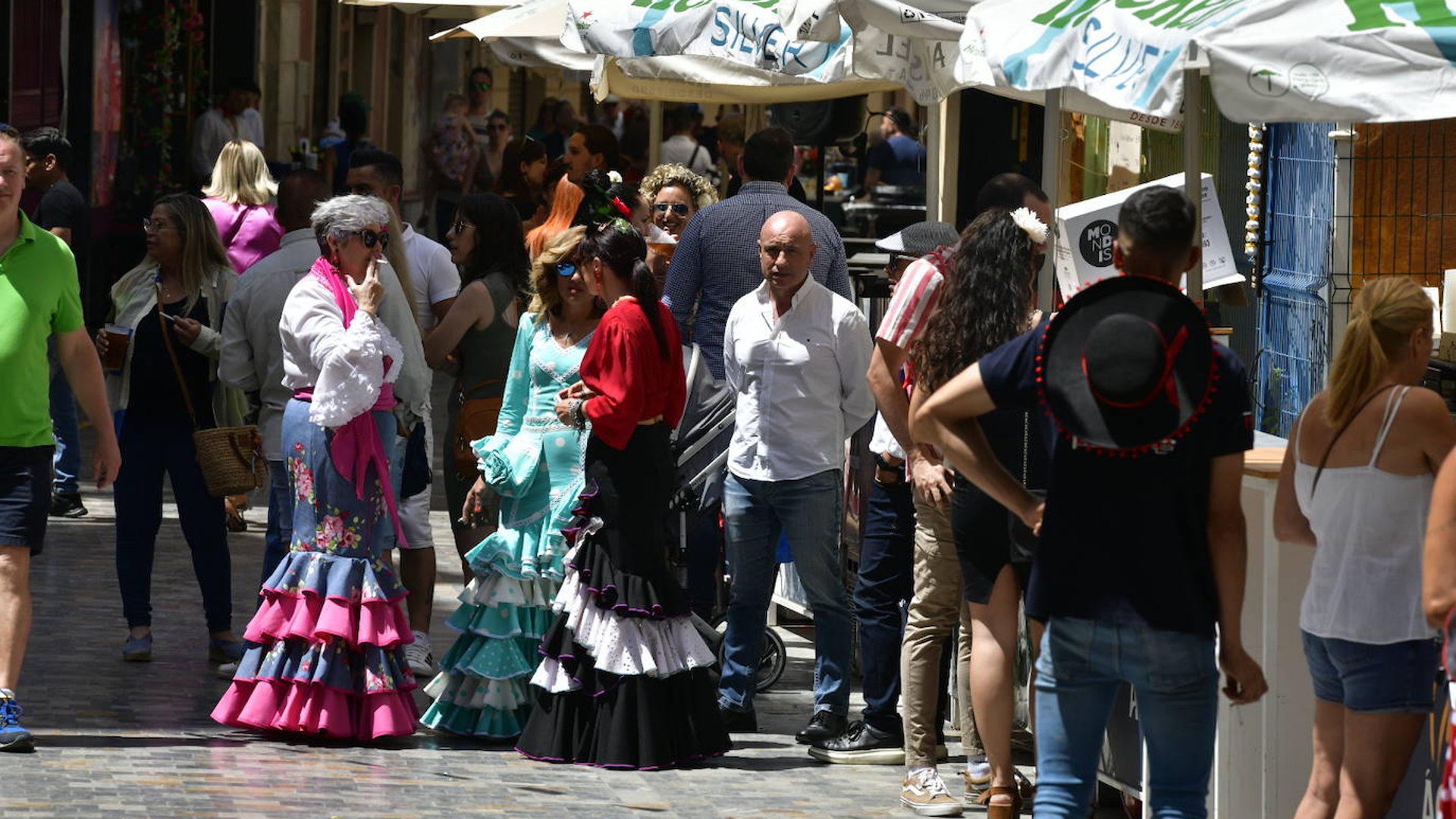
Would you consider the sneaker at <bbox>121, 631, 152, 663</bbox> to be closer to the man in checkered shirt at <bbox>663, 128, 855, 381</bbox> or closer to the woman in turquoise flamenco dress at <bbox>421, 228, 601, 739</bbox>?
the woman in turquoise flamenco dress at <bbox>421, 228, 601, 739</bbox>

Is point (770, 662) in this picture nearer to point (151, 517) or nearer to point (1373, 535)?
point (151, 517)

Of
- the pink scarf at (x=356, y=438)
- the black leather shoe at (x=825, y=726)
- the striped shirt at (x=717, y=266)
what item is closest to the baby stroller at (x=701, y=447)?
the striped shirt at (x=717, y=266)

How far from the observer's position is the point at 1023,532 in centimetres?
604

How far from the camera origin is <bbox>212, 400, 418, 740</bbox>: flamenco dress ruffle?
729cm

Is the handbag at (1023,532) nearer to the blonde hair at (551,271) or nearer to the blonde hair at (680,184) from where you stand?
the blonde hair at (551,271)

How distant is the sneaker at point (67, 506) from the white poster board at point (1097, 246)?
254 inches

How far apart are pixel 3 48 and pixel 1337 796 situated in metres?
13.7

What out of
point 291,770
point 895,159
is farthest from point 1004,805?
point 895,159

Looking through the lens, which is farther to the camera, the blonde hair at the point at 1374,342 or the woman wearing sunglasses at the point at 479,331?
the woman wearing sunglasses at the point at 479,331

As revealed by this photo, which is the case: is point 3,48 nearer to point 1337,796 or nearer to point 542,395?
point 542,395

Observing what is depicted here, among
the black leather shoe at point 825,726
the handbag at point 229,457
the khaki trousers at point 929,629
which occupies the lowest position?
the black leather shoe at point 825,726

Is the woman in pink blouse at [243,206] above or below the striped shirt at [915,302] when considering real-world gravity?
above

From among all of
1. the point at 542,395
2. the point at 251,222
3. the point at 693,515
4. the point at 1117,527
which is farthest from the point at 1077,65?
the point at 251,222

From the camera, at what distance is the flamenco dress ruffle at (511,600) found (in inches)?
291
